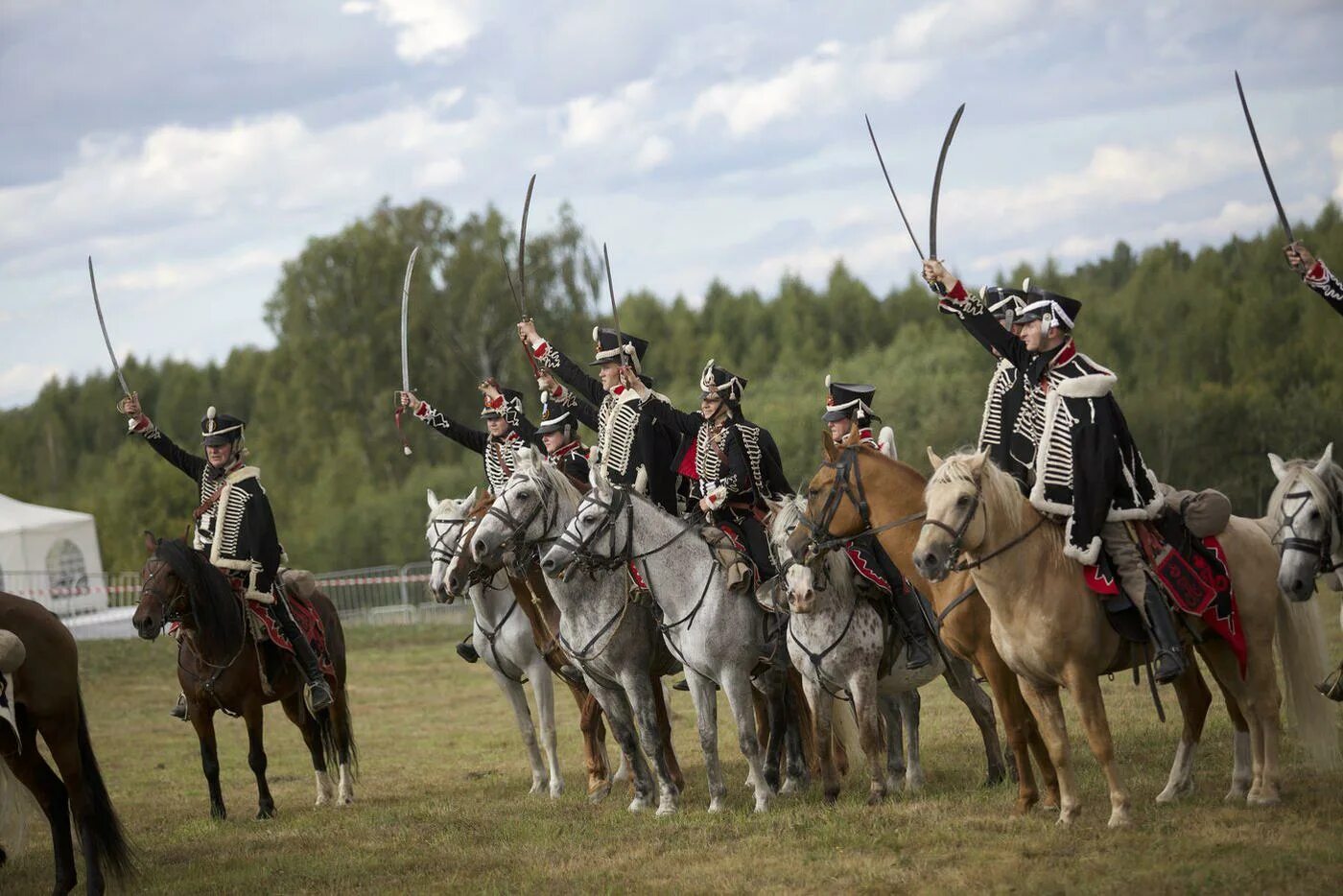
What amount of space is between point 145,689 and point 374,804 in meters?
14.2

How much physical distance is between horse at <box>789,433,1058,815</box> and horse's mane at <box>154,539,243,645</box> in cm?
503

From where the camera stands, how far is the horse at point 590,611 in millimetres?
10195

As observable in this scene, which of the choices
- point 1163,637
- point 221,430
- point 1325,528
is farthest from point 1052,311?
point 221,430

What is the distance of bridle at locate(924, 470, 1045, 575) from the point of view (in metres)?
7.95

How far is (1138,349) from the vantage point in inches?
1998

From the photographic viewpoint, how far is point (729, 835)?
9.26 m

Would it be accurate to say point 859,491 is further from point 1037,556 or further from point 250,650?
point 250,650

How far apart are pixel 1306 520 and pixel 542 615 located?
5.57m

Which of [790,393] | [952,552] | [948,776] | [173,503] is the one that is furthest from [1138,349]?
[952,552]

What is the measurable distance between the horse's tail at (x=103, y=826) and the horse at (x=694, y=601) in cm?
321

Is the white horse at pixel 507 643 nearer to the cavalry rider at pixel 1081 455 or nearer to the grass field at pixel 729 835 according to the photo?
the grass field at pixel 729 835

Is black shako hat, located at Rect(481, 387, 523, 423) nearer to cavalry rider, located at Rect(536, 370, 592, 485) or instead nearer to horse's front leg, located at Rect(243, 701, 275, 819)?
cavalry rider, located at Rect(536, 370, 592, 485)

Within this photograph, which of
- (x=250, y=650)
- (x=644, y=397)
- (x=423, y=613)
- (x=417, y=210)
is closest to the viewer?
(x=644, y=397)

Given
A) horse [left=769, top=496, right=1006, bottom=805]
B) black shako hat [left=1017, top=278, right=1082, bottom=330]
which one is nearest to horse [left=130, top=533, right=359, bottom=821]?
horse [left=769, top=496, right=1006, bottom=805]
